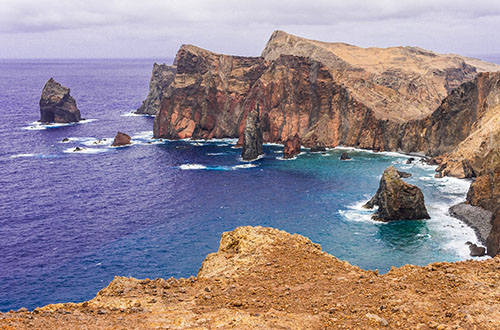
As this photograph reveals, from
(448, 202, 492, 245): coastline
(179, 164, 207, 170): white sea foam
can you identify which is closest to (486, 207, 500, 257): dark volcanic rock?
(448, 202, 492, 245): coastline

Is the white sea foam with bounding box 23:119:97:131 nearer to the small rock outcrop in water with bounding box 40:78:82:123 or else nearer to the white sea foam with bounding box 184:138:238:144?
the small rock outcrop in water with bounding box 40:78:82:123

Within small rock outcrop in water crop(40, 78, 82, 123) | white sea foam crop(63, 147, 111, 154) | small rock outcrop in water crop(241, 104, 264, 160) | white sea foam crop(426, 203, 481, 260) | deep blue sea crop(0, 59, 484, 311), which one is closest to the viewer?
deep blue sea crop(0, 59, 484, 311)

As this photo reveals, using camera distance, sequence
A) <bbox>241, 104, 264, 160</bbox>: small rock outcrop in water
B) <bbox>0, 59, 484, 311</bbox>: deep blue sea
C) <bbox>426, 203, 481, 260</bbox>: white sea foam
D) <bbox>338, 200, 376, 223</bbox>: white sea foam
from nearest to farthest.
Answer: <bbox>0, 59, 484, 311</bbox>: deep blue sea
<bbox>426, 203, 481, 260</bbox>: white sea foam
<bbox>338, 200, 376, 223</bbox>: white sea foam
<bbox>241, 104, 264, 160</bbox>: small rock outcrop in water

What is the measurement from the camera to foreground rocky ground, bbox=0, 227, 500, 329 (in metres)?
20.0

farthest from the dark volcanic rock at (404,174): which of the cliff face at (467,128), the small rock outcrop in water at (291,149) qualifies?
the small rock outcrop in water at (291,149)

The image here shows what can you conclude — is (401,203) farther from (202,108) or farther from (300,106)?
(202,108)

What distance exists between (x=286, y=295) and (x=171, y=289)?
21.0 ft

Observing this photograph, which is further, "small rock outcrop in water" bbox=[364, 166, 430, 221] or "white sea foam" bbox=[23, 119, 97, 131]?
"white sea foam" bbox=[23, 119, 97, 131]

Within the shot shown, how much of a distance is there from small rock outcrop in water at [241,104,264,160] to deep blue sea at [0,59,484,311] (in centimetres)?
487

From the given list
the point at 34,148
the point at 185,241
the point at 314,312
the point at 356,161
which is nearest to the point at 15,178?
the point at 34,148

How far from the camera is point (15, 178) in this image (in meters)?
110

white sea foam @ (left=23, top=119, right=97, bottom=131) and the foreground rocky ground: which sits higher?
the foreground rocky ground

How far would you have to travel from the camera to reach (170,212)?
278 ft

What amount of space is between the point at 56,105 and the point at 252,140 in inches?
4053
